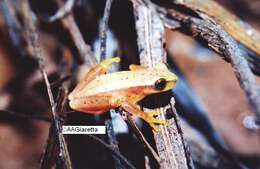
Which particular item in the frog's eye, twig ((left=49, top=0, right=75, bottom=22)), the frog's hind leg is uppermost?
twig ((left=49, top=0, right=75, bottom=22))

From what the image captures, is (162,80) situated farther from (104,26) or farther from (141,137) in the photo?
(104,26)

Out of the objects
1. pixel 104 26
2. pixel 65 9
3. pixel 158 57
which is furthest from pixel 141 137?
pixel 65 9

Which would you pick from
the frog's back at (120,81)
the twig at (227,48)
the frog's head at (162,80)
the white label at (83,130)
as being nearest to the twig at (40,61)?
the white label at (83,130)

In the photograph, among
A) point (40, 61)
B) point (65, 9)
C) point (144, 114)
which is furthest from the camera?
point (65, 9)

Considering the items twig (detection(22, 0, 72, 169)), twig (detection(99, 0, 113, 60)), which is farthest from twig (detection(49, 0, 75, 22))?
twig (detection(99, 0, 113, 60))

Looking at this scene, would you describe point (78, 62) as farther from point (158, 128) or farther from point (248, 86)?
point (248, 86)

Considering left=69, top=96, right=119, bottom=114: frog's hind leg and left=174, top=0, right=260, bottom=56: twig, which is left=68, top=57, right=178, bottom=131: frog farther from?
left=174, top=0, right=260, bottom=56: twig

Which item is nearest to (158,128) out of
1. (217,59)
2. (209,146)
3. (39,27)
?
(209,146)
